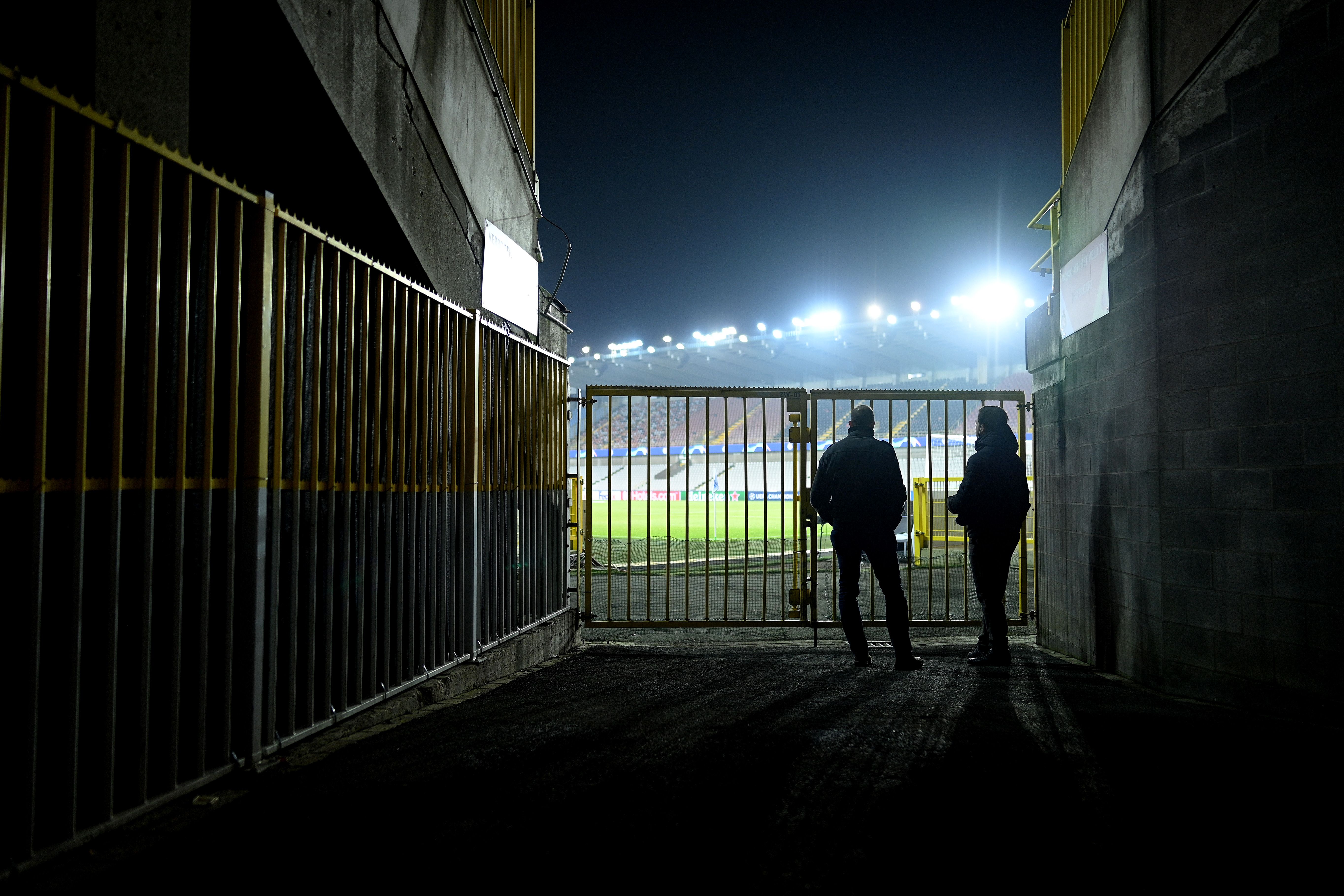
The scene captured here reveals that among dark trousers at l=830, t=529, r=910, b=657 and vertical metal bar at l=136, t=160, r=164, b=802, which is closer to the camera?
vertical metal bar at l=136, t=160, r=164, b=802

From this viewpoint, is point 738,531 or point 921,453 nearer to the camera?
point 738,531

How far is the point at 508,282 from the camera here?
24.5ft

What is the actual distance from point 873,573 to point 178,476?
4.46 meters

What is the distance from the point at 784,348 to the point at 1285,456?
183ft

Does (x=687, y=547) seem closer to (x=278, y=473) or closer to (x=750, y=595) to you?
(x=750, y=595)

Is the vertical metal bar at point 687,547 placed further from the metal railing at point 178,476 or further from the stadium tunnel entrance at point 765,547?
the metal railing at point 178,476

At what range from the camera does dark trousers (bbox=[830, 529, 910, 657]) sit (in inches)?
227

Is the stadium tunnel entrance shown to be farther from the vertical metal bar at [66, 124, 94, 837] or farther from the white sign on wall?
the vertical metal bar at [66, 124, 94, 837]

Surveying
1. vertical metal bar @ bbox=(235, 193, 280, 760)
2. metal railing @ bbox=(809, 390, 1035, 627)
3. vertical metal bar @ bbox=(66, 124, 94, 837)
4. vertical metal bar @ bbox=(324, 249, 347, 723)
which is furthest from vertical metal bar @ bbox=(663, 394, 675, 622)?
vertical metal bar @ bbox=(66, 124, 94, 837)

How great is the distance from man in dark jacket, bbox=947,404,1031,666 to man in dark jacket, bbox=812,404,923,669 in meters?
0.55

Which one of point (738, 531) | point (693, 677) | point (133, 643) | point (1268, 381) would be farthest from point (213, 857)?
point (738, 531)

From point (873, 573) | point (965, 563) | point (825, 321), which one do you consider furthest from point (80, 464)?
point (825, 321)

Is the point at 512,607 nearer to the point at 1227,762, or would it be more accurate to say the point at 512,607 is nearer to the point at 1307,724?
the point at 1227,762

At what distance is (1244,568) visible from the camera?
4.32m
